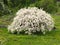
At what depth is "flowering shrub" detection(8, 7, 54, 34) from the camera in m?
24.8

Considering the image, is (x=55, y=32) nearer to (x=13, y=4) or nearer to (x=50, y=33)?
(x=50, y=33)

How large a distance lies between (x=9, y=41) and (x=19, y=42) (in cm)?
85

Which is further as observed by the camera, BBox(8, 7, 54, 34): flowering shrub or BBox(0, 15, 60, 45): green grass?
BBox(8, 7, 54, 34): flowering shrub

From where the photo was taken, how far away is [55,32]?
85.4 feet

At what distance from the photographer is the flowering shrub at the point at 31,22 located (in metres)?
24.8

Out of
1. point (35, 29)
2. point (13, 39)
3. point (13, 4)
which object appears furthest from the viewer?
point (13, 4)

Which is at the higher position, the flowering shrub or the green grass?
the flowering shrub

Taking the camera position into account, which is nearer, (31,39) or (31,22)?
(31,39)

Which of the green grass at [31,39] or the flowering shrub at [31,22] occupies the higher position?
the flowering shrub at [31,22]

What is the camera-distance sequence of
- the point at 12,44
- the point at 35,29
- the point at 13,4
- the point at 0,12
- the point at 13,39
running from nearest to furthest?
the point at 12,44 → the point at 13,39 → the point at 35,29 → the point at 0,12 → the point at 13,4

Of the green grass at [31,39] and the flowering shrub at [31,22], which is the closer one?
the green grass at [31,39]

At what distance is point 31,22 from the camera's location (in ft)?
81.8

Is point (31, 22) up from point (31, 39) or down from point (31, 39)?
up

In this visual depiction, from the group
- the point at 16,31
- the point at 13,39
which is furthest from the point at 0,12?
the point at 13,39
